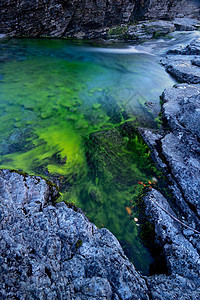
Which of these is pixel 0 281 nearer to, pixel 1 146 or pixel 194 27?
pixel 1 146

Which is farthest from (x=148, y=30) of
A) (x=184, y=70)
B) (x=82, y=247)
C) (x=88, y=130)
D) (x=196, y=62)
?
(x=82, y=247)

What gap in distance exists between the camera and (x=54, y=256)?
6.69 feet

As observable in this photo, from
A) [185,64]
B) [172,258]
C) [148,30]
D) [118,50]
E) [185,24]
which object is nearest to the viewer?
[172,258]

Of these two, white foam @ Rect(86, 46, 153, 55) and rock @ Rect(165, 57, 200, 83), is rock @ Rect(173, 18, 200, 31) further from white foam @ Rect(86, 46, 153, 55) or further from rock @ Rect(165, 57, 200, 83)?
rock @ Rect(165, 57, 200, 83)

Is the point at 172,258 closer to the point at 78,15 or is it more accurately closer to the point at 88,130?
the point at 88,130

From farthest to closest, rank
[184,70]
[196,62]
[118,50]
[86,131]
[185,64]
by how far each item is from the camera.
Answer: [118,50], [185,64], [196,62], [184,70], [86,131]

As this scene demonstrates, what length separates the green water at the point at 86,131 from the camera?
359 cm

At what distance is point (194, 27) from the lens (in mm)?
17219

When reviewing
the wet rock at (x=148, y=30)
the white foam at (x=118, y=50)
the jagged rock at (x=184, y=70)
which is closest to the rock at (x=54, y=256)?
the jagged rock at (x=184, y=70)

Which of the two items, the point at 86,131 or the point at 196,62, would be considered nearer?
the point at 86,131

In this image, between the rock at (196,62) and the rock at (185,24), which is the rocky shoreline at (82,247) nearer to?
the rock at (196,62)

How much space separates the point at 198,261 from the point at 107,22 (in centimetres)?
2132

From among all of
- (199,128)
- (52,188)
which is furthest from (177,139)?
(52,188)

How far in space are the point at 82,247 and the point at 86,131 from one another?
388 centimetres
